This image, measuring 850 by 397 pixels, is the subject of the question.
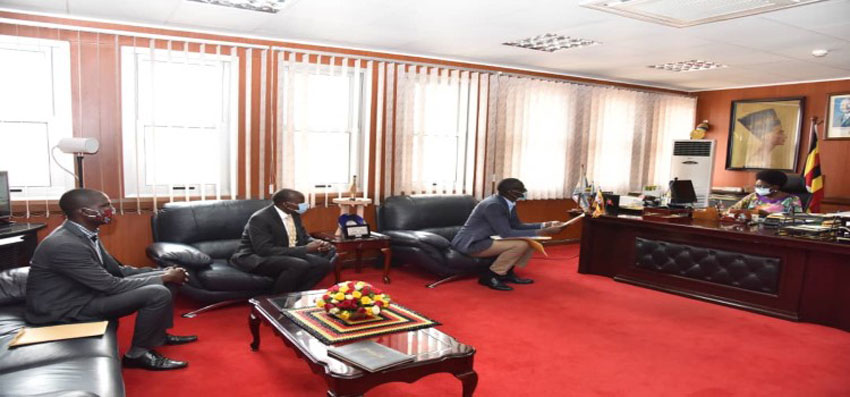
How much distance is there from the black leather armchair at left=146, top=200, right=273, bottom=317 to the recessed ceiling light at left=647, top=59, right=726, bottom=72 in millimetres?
4925

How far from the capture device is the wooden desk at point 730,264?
441 cm

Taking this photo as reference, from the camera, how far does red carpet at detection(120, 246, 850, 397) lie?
312 centimetres

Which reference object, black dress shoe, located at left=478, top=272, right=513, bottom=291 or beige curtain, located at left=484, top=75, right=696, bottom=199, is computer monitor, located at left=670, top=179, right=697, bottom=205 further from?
black dress shoe, located at left=478, top=272, right=513, bottom=291

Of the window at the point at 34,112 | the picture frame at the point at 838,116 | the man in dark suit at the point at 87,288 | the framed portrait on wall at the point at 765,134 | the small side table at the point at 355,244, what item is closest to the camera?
the man in dark suit at the point at 87,288

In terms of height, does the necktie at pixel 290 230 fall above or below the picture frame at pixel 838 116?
below

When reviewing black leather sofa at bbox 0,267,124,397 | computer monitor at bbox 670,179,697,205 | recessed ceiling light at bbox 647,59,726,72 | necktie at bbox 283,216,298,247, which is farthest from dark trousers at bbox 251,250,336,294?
recessed ceiling light at bbox 647,59,726,72

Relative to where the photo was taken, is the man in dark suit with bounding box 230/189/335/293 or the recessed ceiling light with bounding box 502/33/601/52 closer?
the man in dark suit with bounding box 230/189/335/293

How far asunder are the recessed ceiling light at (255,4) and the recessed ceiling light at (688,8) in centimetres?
231

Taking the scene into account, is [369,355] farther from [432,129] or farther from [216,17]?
[432,129]

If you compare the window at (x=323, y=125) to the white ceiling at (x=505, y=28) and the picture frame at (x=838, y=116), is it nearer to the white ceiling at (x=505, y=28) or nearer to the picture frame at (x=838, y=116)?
the white ceiling at (x=505, y=28)

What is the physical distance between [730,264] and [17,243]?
5.74 meters

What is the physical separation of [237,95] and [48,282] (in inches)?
111

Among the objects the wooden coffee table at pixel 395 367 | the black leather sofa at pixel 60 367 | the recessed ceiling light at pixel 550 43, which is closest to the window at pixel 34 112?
the black leather sofa at pixel 60 367

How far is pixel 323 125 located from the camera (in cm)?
579
